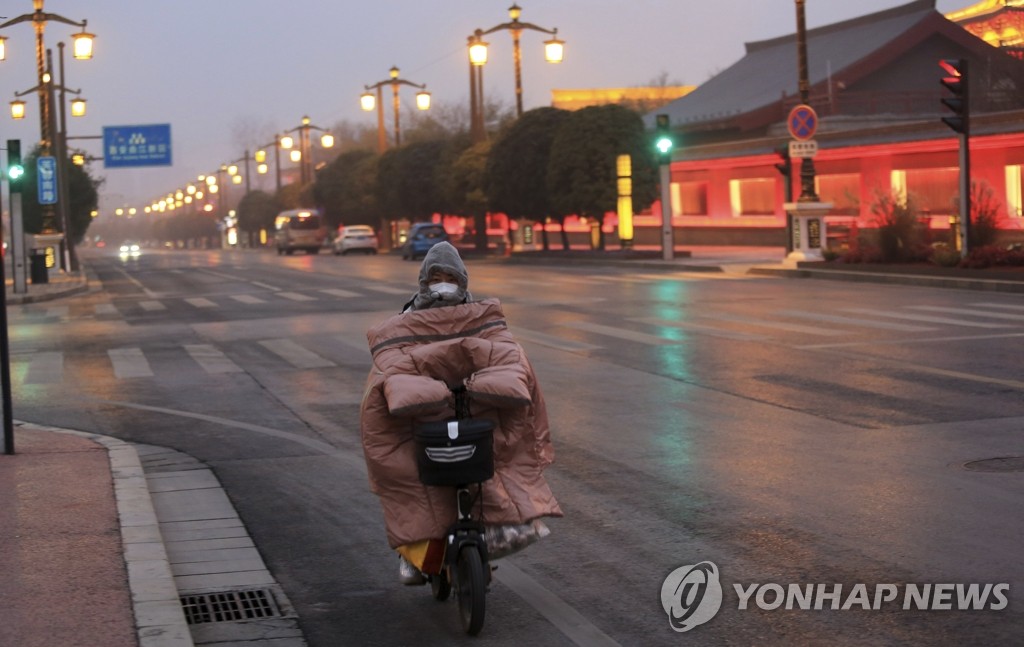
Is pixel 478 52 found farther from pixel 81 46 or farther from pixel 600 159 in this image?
pixel 81 46

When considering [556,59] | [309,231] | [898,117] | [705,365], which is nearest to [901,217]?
[705,365]

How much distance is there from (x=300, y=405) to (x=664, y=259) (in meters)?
27.4

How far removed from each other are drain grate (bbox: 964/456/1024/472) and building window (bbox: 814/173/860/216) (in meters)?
36.9

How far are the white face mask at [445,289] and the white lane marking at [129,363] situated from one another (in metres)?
10.2

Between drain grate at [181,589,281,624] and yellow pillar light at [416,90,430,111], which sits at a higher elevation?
yellow pillar light at [416,90,430,111]

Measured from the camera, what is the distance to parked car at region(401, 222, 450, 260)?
52219mm

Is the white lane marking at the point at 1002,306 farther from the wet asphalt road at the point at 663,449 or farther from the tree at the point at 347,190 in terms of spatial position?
the tree at the point at 347,190

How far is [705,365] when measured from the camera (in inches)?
565

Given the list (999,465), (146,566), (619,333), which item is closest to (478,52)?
(619,333)

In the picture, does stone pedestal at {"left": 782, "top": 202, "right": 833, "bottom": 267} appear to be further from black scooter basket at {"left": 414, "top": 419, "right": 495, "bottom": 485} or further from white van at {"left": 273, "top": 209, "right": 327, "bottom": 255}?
white van at {"left": 273, "top": 209, "right": 327, "bottom": 255}

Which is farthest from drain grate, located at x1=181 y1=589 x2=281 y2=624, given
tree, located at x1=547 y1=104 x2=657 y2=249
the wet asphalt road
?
tree, located at x1=547 y1=104 x2=657 y2=249

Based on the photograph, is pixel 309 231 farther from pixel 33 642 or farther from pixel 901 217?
pixel 33 642

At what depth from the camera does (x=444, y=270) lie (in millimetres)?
5867

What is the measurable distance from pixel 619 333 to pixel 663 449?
8.45 m
